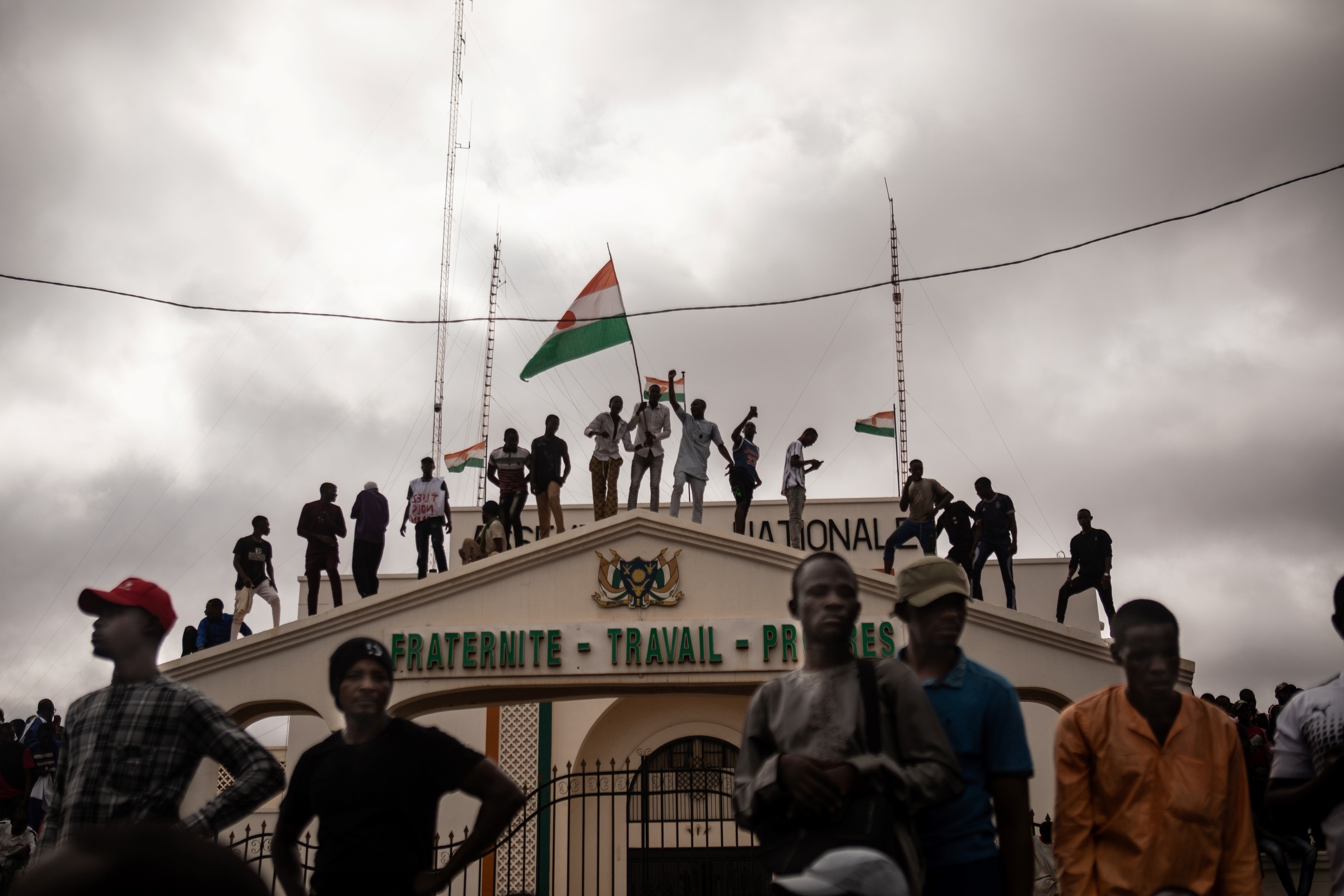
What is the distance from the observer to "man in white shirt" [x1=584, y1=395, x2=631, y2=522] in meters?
15.4

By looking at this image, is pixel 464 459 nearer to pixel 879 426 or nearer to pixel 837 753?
pixel 879 426

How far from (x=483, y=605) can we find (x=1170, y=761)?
35.5 ft

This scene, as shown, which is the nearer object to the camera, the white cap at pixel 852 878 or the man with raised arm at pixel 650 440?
the white cap at pixel 852 878

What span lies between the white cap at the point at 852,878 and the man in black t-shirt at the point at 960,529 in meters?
12.7

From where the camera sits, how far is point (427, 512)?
595 inches

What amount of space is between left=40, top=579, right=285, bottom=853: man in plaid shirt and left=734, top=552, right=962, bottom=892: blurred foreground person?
1807mm

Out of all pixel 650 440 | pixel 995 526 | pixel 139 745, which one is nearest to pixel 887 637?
pixel 995 526

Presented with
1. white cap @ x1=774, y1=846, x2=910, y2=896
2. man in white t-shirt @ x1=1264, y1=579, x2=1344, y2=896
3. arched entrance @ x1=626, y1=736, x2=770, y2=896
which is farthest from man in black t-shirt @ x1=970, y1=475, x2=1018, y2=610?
white cap @ x1=774, y1=846, x2=910, y2=896

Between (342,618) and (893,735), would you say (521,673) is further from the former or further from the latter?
(893,735)

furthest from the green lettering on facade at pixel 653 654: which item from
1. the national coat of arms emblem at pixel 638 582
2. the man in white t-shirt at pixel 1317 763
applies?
the man in white t-shirt at pixel 1317 763

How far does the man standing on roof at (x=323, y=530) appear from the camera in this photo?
14.1m

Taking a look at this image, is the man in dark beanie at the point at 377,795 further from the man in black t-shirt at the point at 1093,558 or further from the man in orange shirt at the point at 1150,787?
the man in black t-shirt at the point at 1093,558

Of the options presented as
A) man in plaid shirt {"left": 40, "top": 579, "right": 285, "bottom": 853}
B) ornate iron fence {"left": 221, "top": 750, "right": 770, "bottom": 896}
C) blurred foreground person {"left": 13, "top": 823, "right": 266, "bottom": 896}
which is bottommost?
ornate iron fence {"left": 221, "top": 750, "right": 770, "bottom": 896}

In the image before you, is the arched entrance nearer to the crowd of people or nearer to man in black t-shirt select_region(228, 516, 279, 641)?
man in black t-shirt select_region(228, 516, 279, 641)
